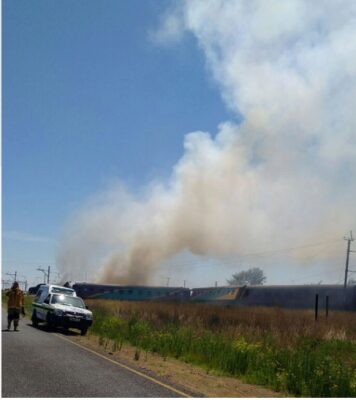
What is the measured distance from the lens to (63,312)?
2097 cm

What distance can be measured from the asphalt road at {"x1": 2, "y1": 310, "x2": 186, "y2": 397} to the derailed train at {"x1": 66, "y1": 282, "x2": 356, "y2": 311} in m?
20.7

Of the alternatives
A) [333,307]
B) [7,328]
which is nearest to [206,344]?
[7,328]

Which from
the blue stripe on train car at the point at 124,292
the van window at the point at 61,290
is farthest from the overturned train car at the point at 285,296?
the van window at the point at 61,290

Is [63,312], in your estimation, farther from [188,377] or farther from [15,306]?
[188,377]

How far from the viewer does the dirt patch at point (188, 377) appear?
10188 millimetres

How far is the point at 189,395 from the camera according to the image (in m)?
9.38

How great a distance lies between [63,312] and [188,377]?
1044 cm

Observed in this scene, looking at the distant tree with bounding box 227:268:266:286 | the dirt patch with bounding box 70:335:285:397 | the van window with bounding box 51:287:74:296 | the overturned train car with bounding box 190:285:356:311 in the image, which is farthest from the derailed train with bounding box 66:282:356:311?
the distant tree with bounding box 227:268:266:286

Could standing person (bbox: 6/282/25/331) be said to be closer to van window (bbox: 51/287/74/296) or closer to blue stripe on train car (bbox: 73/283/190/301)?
van window (bbox: 51/287/74/296)

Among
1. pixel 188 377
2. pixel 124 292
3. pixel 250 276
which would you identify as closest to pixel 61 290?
pixel 188 377

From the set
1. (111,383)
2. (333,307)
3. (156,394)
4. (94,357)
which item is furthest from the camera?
(333,307)

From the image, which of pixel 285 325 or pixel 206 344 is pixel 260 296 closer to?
pixel 285 325

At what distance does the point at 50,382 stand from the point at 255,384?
4.61m

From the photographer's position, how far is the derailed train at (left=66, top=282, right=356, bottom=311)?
147 feet
